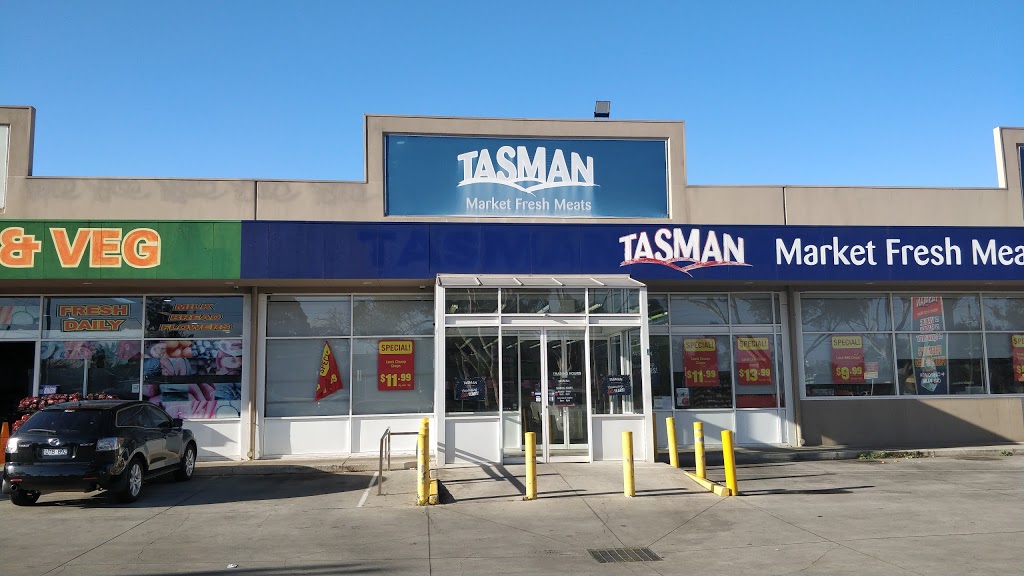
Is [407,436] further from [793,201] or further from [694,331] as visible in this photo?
[793,201]

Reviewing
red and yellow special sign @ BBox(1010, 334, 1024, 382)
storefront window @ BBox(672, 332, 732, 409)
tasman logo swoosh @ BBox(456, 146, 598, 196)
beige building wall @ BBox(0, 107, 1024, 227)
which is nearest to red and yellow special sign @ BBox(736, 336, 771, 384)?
storefront window @ BBox(672, 332, 732, 409)

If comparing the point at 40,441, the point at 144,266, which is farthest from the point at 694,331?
the point at 40,441

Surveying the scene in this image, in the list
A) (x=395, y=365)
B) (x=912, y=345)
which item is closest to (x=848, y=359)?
(x=912, y=345)

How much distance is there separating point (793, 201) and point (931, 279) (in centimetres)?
346

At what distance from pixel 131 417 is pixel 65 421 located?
1.01m

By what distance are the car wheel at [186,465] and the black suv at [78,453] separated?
5.13 feet

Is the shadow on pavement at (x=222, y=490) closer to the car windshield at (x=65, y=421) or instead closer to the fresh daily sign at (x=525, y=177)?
the car windshield at (x=65, y=421)

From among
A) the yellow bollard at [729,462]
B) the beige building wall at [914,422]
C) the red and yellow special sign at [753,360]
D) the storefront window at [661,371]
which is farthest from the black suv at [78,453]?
the beige building wall at [914,422]

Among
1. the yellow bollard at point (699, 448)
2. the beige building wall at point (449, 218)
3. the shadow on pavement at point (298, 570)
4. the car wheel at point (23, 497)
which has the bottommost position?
the shadow on pavement at point (298, 570)

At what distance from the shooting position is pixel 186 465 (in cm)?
1458

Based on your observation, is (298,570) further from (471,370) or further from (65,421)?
(471,370)

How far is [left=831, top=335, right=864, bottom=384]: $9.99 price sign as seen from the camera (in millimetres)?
18844

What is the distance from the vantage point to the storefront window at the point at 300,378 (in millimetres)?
17422

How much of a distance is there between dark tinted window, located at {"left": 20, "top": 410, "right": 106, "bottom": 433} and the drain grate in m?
7.81
